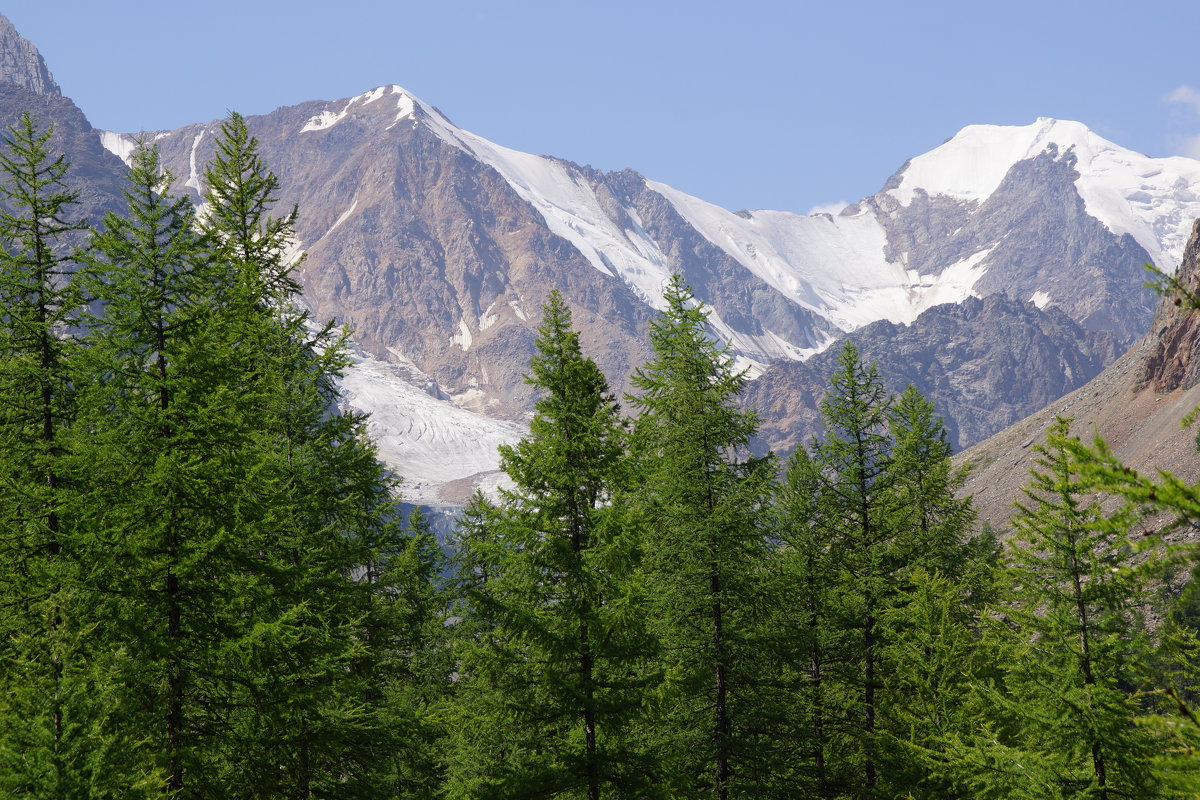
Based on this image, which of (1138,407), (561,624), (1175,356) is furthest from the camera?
(1138,407)

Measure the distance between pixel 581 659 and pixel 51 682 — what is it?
292 inches

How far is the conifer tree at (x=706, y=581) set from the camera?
16.8 meters

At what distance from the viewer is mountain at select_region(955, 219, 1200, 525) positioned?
11550 cm

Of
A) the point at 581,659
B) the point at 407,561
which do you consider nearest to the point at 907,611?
the point at 581,659

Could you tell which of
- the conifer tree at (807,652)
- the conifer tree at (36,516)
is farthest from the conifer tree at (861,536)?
the conifer tree at (36,516)

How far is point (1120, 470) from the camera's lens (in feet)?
15.3

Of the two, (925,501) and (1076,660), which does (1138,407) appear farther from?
(1076,660)

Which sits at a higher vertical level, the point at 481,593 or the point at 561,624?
the point at 481,593

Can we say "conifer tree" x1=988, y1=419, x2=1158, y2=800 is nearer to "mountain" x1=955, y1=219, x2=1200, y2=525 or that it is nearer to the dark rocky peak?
"mountain" x1=955, y1=219, x2=1200, y2=525

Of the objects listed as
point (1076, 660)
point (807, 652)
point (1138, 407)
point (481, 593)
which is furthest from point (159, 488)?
point (1138, 407)

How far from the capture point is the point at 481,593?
13867 mm

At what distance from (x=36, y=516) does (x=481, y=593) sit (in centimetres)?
607

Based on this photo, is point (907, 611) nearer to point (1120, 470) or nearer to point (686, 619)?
point (686, 619)

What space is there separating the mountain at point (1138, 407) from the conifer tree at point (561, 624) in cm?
10412
